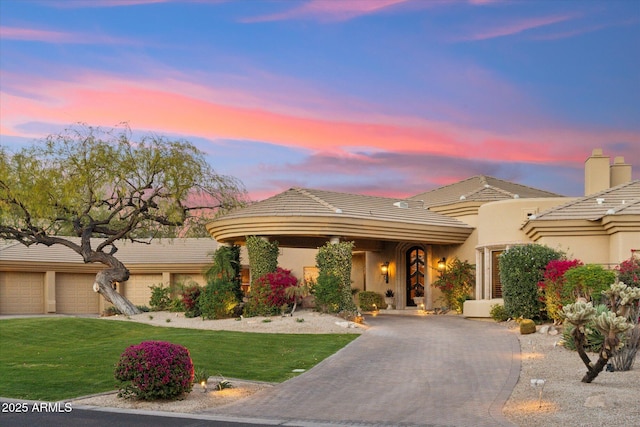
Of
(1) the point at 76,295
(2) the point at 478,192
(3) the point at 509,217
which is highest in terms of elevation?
(2) the point at 478,192

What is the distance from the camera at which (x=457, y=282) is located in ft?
96.8

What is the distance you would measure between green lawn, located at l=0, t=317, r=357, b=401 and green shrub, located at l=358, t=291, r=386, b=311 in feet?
34.1

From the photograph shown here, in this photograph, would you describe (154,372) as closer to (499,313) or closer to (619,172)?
(499,313)

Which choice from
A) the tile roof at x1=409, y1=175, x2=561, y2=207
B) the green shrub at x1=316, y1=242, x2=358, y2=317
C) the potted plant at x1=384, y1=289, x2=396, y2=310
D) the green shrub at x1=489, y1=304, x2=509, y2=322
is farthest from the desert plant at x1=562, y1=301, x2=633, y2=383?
the potted plant at x1=384, y1=289, x2=396, y2=310

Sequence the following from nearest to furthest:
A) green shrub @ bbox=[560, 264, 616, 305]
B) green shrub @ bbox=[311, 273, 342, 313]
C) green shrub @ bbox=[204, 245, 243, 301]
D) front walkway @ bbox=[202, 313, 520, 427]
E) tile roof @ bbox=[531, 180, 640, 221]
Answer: front walkway @ bbox=[202, 313, 520, 427]
green shrub @ bbox=[560, 264, 616, 305]
tile roof @ bbox=[531, 180, 640, 221]
green shrub @ bbox=[311, 273, 342, 313]
green shrub @ bbox=[204, 245, 243, 301]

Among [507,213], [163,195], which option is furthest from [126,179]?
[507,213]

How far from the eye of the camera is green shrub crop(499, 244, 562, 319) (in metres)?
22.0

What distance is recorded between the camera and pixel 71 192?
28.8 meters

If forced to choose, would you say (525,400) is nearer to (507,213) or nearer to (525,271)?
(525,271)

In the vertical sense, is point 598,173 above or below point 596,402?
above

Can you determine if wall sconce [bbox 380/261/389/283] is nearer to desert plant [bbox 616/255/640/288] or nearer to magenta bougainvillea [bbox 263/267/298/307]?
magenta bougainvillea [bbox 263/267/298/307]

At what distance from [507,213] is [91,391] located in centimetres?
1758

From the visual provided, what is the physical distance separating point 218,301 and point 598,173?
15621 mm

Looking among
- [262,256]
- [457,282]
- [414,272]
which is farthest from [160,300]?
[457,282]
